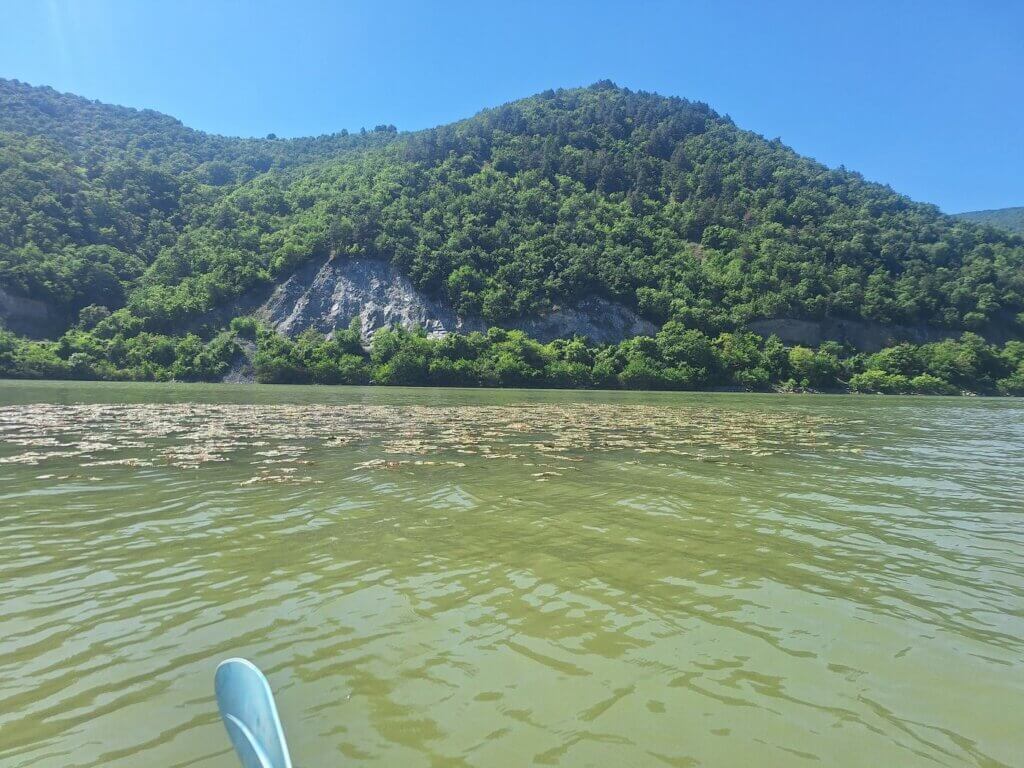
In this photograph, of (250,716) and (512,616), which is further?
(512,616)

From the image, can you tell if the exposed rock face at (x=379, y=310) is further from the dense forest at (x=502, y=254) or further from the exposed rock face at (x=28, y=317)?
the exposed rock face at (x=28, y=317)

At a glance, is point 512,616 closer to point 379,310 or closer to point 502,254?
point 379,310

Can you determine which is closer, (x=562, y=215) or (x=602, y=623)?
(x=602, y=623)

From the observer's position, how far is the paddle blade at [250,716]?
126 inches

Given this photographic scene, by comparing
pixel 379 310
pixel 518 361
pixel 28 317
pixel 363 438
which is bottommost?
pixel 518 361

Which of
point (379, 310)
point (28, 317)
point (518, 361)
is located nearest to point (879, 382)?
point (518, 361)

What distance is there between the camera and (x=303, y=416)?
3039 centimetres

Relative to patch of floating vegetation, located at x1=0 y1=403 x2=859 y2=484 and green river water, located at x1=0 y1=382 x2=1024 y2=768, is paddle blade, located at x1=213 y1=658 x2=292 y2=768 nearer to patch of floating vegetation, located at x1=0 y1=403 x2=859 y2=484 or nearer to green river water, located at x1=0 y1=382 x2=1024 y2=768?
green river water, located at x1=0 y1=382 x2=1024 y2=768

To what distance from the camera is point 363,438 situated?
21.3 meters

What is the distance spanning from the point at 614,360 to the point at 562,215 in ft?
230

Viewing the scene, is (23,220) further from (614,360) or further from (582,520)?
(582,520)

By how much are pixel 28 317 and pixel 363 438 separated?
114 metres

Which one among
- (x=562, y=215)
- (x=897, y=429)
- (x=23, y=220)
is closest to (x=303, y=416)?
(x=897, y=429)

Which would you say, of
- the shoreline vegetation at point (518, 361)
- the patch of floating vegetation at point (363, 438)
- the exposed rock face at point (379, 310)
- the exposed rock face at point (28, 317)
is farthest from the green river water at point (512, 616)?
the exposed rock face at point (28, 317)
